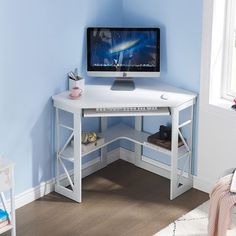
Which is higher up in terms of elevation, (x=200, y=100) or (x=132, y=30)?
(x=132, y=30)

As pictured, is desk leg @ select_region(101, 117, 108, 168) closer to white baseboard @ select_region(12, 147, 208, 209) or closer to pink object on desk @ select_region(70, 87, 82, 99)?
white baseboard @ select_region(12, 147, 208, 209)

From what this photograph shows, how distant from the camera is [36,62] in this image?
183 inches

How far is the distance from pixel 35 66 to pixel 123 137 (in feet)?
3.26

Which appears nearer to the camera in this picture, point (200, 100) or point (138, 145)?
point (200, 100)

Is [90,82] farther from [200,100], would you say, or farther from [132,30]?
[200,100]

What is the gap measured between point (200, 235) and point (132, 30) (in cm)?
158

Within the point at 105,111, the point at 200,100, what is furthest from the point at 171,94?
the point at 105,111

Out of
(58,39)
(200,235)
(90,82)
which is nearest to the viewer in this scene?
(200,235)

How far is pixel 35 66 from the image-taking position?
4656 millimetres

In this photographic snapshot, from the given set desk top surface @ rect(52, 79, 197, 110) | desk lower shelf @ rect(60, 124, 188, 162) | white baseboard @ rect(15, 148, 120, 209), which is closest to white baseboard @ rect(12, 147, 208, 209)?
white baseboard @ rect(15, 148, 120, 209)

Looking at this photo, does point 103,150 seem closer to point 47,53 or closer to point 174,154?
point 174,154

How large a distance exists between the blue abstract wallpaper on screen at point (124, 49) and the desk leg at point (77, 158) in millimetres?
547

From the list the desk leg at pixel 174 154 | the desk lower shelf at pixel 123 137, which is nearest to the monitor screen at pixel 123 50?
the desk leg at pixel 174 154

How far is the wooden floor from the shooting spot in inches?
179
